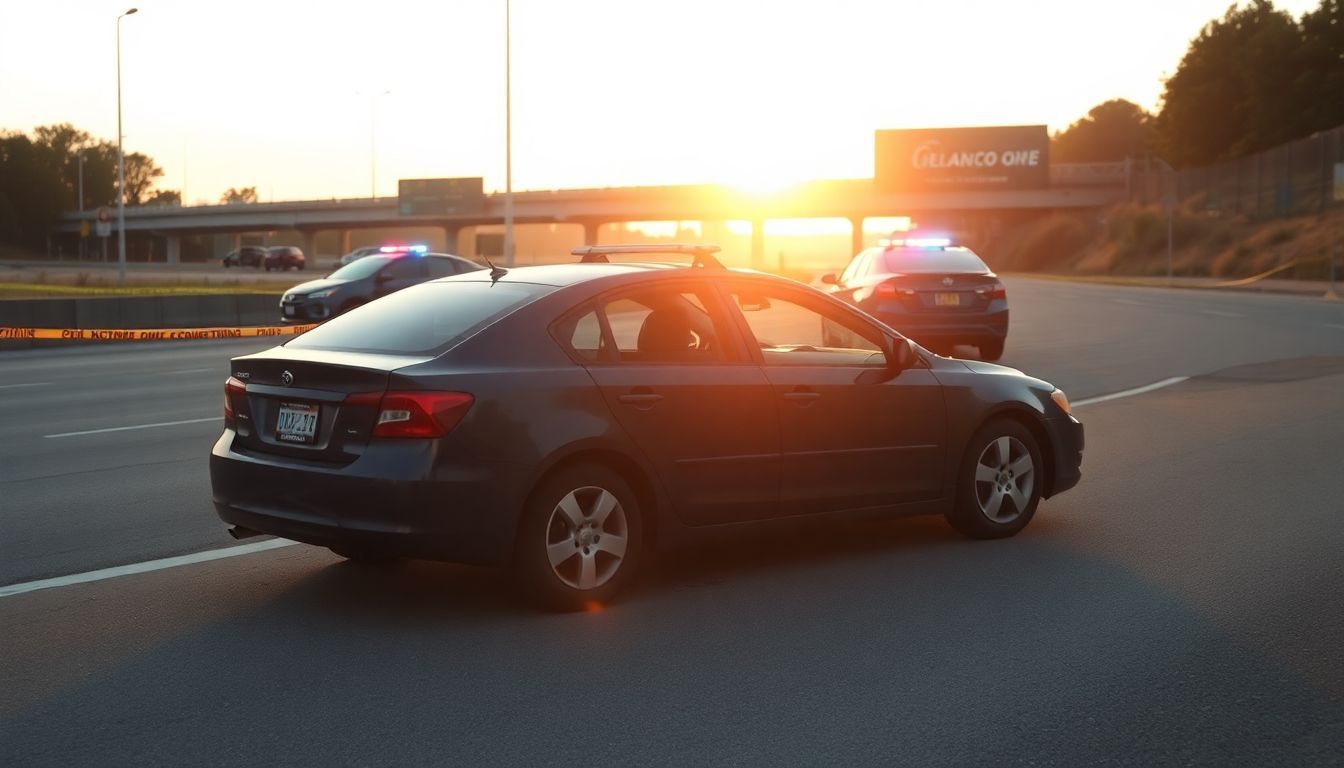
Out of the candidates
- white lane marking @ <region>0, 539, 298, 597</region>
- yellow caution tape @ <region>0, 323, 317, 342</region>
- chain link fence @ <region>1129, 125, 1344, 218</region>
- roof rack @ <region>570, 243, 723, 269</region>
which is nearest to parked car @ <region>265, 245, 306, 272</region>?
chain link fence @ <region>1129, 125, 1344, 218</region>

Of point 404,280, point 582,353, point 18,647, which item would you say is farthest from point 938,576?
point 404,280

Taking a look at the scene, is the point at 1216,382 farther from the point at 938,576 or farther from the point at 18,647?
the point at 18,647

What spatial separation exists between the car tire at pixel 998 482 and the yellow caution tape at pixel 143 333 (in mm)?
19800

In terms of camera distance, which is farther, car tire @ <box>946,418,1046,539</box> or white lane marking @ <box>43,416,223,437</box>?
white lane marking @ <box>43,416,223,437</box>

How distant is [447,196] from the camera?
353ft

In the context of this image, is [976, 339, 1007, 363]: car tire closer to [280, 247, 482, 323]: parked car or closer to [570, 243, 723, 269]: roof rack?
[280, 247, 482, 323]: parked car

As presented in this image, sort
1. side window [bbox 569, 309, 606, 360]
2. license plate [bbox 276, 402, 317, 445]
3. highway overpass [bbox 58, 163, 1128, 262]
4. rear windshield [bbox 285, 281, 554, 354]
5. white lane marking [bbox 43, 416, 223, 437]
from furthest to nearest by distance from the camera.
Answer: highway overpass [bbox 58, 163, 1128, 262] < white lane marking [bbox 43, 416, 223, 437] < side window [bbox 569, 309, 606, 360] < rear windshield [bbox 285, 281, 554, 354] < license plate [bbox 276, 402, 317, 445]

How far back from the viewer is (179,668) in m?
5.40

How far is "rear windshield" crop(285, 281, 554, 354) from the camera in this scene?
6.32 m

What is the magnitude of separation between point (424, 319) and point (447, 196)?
10279cm

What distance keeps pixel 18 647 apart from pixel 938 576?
3.87 m

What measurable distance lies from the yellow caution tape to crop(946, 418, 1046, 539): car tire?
780 inches

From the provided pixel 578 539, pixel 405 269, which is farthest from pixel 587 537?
pixel 405 269

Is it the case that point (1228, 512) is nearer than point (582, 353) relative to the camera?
No
